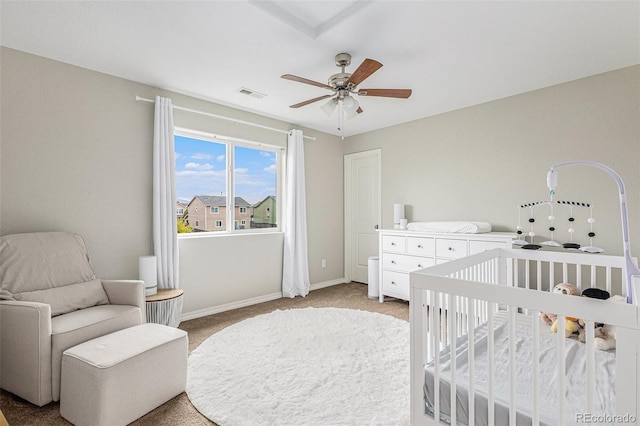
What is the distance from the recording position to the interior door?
474 cm

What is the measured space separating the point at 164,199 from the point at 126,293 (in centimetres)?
102

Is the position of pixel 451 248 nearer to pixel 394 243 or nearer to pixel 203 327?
pixel 394 243

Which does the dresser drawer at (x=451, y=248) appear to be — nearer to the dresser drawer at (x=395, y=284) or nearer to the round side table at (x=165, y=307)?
the dresser drawer at (x=395, y=284)

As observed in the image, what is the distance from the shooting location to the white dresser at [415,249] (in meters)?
3.09

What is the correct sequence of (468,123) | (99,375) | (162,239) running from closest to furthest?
(99,375)
(162,239)
(468,123)

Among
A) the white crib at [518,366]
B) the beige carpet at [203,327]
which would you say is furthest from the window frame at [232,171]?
the white crib at [518,366]

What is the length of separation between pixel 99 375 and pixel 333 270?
12.0 ft

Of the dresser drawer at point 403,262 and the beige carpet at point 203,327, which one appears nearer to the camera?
the beige carpet at point 203,327

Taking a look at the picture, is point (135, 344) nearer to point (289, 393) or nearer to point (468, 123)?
point (289, 393)

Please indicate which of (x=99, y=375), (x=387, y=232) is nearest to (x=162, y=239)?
(x=99, y=375)

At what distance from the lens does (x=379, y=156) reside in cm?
462

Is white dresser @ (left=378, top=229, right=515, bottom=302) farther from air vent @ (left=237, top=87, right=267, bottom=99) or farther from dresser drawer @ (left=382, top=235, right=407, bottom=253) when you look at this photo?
air vent @ (left=237, top=87, right=267, bottom=99)

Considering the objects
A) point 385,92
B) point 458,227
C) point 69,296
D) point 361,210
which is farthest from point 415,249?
point 69,296

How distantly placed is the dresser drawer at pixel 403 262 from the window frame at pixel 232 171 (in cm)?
153
